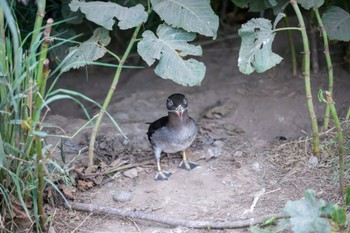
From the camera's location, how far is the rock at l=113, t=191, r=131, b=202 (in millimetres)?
4973

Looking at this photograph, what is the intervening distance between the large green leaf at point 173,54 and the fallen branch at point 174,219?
3.37 feet

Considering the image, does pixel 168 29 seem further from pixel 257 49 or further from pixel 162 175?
pixel 162 175

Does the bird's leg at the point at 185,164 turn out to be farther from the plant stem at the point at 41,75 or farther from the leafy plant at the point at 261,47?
the plant stem at the point at 41,75

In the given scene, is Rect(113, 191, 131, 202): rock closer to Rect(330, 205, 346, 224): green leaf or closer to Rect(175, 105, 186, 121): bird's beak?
Rect(175, 105, 186, 121): bird's beak

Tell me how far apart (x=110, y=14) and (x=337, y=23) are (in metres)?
1.89

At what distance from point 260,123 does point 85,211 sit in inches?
83.1

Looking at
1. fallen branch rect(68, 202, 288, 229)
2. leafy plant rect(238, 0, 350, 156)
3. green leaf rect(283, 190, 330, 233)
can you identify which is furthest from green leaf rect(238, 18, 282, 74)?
green leaf rect(283, 190, 330, 233)

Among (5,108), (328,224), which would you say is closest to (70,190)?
(5,108)

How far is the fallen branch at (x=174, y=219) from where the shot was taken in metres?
4.37

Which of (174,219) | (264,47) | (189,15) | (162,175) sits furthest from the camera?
(162,175)

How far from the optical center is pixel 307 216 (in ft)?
12.4

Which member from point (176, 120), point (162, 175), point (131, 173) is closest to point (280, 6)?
point (176, 120)

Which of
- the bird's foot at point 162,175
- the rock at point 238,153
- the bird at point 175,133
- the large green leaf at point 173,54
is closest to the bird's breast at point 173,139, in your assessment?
the bird at point 175,133

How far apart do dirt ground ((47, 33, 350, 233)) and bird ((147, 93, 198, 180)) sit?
0.47 feet
